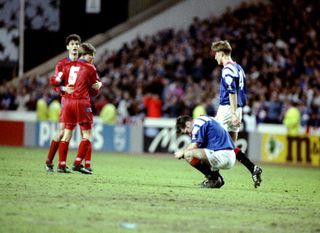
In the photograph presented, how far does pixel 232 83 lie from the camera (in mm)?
13531

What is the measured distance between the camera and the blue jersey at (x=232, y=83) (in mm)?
13531

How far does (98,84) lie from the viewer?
14781 mm

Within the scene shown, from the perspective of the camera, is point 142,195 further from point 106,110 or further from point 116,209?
point 106,110

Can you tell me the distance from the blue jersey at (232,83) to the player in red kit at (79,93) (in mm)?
2383

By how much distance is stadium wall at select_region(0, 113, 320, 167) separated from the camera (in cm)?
2500

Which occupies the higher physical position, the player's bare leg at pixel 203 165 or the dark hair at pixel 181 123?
the dark hair at pixel 181 123

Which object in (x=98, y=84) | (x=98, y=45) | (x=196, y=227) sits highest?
(x=98, y=45)

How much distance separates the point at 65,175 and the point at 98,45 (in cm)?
2367

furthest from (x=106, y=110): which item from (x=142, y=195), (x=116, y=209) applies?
(x=116, y=209)

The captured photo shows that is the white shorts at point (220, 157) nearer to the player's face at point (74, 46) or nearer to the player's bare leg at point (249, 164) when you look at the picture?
the player's bare leg at point (249, 164)

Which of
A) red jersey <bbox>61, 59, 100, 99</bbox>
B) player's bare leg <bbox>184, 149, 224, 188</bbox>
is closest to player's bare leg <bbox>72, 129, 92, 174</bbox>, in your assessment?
red jersey <bbox>61, 59, 100, 99</bbox>

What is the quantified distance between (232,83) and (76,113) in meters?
2.94

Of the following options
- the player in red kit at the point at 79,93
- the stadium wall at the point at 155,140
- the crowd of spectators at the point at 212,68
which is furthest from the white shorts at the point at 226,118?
the crowd of spectators at the point at 212,68

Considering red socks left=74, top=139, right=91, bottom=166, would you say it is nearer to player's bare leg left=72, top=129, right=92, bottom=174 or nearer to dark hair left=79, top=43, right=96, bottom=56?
player's bare leg left=72, top=129, right=92, bottom=174
